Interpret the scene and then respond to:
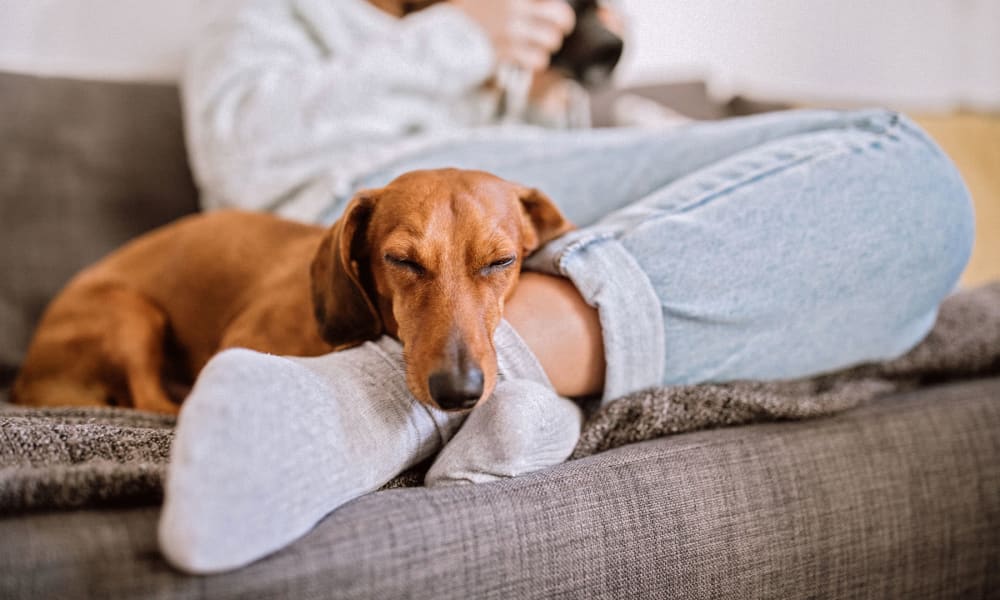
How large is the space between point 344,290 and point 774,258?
61 cm

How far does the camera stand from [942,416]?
1.08 m

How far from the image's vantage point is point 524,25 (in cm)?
155

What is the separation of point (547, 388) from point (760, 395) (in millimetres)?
316

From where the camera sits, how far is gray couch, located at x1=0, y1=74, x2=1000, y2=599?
597mm

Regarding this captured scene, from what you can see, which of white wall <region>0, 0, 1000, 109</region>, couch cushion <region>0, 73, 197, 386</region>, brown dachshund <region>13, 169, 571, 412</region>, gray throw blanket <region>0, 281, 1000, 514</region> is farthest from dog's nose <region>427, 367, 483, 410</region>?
white wall <region>0, 0, 1000, 109</region>

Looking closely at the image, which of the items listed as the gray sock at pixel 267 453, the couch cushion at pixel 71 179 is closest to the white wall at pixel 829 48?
the couch cushion at pixel 71 179

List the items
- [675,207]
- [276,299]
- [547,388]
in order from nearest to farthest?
[547,388]
[675,207]
[276,299]

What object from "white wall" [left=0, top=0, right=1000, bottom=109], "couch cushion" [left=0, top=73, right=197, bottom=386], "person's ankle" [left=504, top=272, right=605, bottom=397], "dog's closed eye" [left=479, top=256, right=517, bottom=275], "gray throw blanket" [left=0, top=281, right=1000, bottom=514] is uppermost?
"white wall" [left=0, top=0, right=1000, bottom=109]

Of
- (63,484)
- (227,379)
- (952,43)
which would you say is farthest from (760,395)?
(952,43)

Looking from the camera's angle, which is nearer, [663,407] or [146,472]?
[146,472]

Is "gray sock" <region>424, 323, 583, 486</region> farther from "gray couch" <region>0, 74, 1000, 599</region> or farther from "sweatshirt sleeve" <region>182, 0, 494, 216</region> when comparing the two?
"sweatshirt sleeve" <region>182, 0, 494, 216</region>

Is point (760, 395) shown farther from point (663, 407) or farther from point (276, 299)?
point (276, 299)

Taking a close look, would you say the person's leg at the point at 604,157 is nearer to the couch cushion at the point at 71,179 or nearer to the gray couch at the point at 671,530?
the gray couch at the point at 671,530

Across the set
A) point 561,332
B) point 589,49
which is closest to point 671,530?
point 561,332
